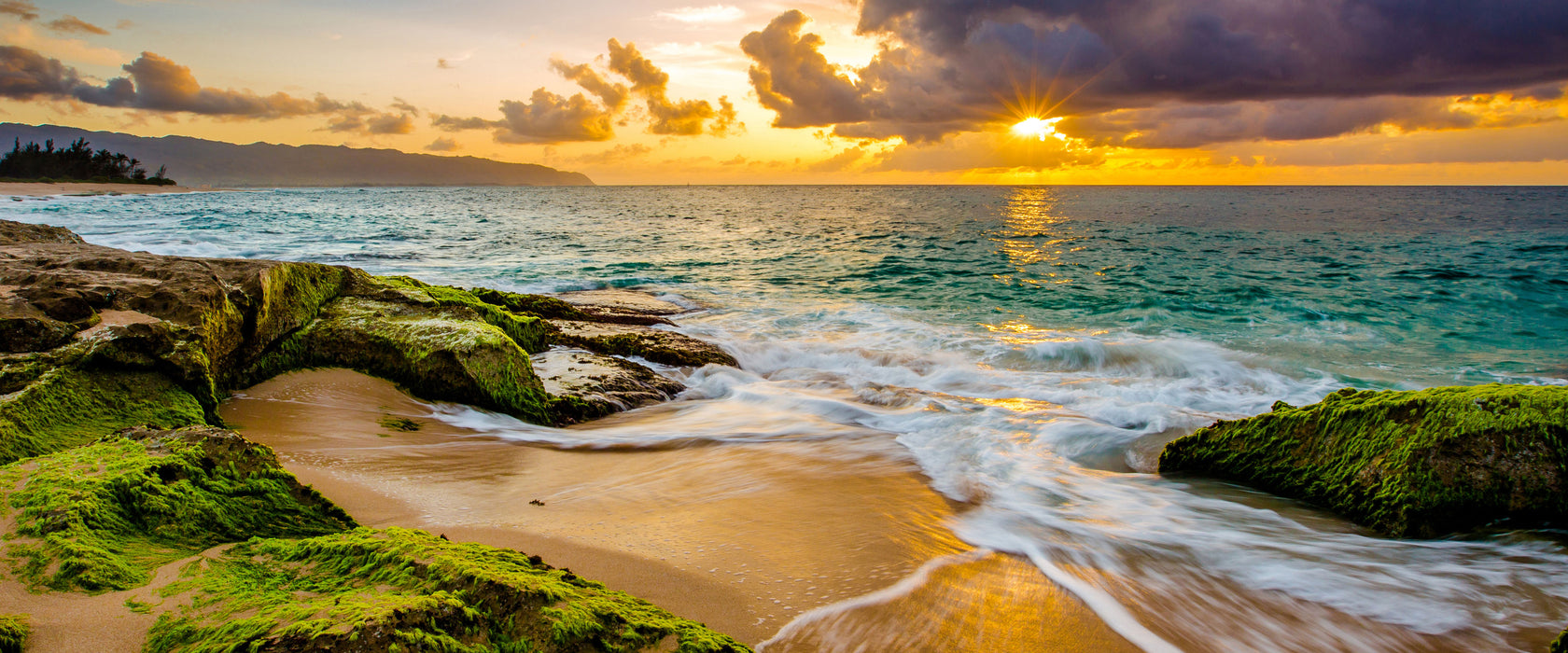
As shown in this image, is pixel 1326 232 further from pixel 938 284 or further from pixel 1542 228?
pixel 938 284

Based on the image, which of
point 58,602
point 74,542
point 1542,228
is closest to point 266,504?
point 74,542

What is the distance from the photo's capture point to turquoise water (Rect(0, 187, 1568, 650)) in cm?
319

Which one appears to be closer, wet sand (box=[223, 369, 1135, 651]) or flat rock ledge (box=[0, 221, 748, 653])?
flat rock ledge (box=[0, 221, 748, 653])

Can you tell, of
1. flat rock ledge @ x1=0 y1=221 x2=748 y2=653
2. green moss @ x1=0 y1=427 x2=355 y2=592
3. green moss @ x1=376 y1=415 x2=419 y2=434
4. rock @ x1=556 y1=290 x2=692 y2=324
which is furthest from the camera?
rock @ x1=556 y1=290 x2=692 y2=324

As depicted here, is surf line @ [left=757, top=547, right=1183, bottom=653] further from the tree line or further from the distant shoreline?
the tree line

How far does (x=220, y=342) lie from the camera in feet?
14.4

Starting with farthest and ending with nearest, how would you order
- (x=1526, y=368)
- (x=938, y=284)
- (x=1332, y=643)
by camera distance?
(x=938, y=284), (x=1526, y=368), (x=1332, y=643)

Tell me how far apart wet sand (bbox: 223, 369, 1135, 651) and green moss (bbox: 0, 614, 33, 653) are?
1.33 meters

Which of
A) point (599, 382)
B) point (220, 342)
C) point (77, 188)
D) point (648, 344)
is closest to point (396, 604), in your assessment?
point (220, 342)

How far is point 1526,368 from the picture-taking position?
8969 millimetres

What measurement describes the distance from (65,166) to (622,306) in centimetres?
10251

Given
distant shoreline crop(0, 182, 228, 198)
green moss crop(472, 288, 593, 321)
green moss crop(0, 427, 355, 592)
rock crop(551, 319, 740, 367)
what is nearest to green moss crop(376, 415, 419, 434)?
green moss crop(0, 427, 355, 592)

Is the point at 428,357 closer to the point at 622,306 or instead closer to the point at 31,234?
the point at 622,306

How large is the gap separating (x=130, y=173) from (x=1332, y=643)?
116 metres
